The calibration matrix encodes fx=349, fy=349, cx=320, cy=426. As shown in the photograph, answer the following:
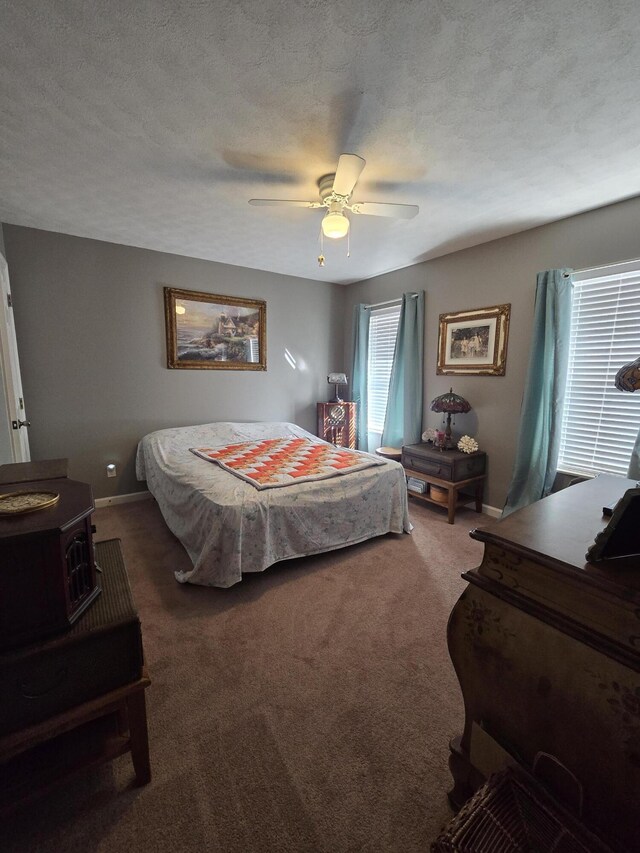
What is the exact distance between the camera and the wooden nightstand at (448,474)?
3.20 metres

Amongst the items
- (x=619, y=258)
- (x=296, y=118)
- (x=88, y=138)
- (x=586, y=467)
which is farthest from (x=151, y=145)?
(x=586, y=467)

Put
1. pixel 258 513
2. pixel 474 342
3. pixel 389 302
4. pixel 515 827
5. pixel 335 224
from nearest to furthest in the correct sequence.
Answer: pixel 515 827 < pixel 335 224 < pixel 258 513 < pixel 474 342 < pixel 389 302

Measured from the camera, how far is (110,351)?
3469 millimetres

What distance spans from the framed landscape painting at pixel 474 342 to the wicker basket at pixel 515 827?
10.0ft

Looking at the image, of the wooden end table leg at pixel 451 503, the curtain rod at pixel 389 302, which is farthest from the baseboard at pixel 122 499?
the curtain rod at pixel 389 302

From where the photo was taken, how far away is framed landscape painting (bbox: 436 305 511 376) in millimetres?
3227

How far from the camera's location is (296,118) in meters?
1.65

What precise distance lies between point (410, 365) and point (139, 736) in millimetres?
3706

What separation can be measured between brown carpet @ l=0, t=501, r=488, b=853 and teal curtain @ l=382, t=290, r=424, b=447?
1992 mm

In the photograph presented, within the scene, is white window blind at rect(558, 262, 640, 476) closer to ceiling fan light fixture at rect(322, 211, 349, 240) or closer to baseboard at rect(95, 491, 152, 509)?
ceiling fan light fixture at rect(322, 211, 349, 240)

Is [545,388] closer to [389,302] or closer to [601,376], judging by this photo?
[601,376]

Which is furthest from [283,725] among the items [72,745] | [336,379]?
[336,379]

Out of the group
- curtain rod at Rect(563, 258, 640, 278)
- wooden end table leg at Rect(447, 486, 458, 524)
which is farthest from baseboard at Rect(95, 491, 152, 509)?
curtain rod at Rect(563, 258, 640, 278)

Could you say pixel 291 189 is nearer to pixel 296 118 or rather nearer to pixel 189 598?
pixel 296 118
